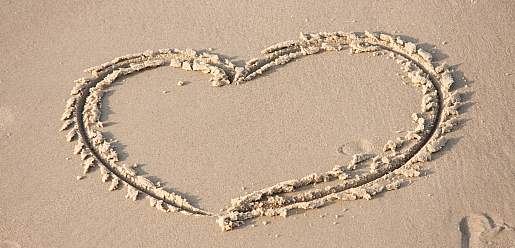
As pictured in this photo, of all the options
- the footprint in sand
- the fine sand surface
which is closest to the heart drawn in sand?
the fine sand surface

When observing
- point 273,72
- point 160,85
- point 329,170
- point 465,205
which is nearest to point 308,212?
point 329,170

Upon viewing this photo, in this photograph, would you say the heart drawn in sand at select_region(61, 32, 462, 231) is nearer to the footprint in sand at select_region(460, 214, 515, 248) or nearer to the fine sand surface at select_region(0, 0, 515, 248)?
the fine sand surface at select_region(0, 0, 515, 248)

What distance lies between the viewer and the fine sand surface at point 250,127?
336cm

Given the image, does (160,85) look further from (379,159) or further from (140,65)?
(379,159)

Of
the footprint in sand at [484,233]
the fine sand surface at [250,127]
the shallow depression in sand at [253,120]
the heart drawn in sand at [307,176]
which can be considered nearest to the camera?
the footprint in sand at [484,233]

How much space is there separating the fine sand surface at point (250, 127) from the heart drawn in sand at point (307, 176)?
2 centimetres

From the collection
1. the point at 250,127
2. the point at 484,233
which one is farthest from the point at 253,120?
the point at 484,233

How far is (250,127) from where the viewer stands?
12.7ft

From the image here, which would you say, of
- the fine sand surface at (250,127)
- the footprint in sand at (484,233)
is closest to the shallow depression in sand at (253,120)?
the fine sand surface at (250,127)

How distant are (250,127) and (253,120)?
0.18ft

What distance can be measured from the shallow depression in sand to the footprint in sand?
2.17ft

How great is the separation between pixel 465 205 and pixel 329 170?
722mm

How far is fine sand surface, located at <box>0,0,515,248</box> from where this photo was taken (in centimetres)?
336

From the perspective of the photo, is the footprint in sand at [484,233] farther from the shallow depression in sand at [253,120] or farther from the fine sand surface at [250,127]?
the shallow depression in sand at [253,120]
